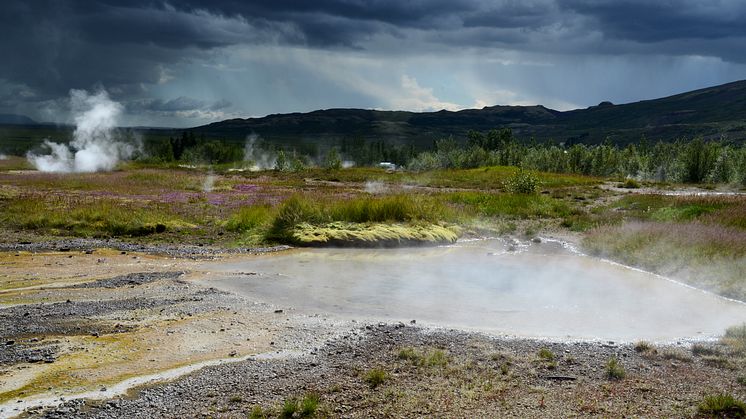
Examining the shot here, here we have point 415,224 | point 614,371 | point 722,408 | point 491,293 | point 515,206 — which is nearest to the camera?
point 722,408

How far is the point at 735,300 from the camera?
615 inches

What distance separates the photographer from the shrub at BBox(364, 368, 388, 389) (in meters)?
9.46

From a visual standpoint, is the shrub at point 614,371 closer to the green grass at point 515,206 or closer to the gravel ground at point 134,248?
the gravel ground at point 134,248

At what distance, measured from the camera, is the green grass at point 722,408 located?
8.18m

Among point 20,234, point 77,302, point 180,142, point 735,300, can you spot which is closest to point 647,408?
point 735,300

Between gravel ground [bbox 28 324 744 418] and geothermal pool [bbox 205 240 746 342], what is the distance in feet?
6.55

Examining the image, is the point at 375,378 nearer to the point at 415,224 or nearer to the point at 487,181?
the point at 415,224

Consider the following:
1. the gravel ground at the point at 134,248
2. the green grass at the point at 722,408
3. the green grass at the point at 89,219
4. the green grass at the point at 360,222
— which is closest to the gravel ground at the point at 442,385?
the green grass at the point at 722,408

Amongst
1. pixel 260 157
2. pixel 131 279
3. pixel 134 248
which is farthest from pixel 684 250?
pixel 260 157

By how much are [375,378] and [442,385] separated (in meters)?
1.12

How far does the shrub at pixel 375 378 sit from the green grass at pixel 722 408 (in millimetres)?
4765

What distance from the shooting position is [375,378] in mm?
9562

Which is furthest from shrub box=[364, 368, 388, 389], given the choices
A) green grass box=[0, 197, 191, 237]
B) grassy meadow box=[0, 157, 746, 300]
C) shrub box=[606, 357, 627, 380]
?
green grass box=[0, 197, 191, 237]

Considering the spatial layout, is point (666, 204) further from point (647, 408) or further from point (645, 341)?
point (647, 408)
